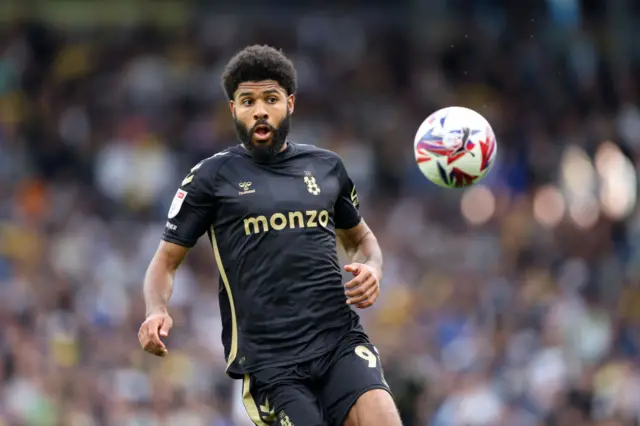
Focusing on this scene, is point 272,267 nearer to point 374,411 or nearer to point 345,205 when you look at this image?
point 345,205

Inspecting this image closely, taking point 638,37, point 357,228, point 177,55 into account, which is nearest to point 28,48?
point 177,55

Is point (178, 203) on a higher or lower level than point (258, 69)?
lower

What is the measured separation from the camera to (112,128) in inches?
732

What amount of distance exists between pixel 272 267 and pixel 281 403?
2.32 feet

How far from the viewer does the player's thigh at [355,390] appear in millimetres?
6613

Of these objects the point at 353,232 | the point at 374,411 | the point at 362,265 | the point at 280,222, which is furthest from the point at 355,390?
the point at 353,232

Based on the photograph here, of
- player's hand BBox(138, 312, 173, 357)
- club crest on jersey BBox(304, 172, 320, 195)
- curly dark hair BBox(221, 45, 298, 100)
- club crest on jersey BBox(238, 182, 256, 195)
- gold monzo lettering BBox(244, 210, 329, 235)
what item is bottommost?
player's hand BBox(138, 312, 173, 357)

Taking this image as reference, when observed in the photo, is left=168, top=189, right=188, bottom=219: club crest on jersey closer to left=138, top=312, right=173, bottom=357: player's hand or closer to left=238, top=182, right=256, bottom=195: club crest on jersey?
left=238, top=182, right=256, bottom=195: club crest on jersey

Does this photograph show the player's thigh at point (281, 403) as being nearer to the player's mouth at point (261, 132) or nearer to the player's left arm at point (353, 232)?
the player's left arm at point (353, 232)

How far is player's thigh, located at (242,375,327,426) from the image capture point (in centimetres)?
665

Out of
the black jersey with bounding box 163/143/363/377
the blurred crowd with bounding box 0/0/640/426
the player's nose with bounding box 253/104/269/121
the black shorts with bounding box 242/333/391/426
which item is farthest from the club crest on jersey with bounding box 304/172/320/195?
the blurred crowd with bounding box 0/0/640/426

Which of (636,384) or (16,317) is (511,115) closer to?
(636,384)

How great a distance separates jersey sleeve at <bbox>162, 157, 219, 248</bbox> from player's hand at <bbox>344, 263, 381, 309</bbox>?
877mm

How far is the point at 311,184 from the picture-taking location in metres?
7.09
